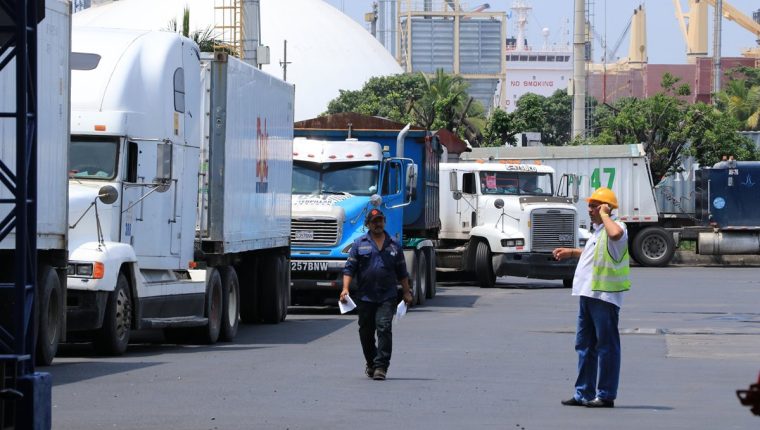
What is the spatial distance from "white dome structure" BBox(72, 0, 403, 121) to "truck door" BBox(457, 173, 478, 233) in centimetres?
11843

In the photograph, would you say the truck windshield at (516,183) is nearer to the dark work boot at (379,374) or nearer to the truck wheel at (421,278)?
the truck wheel at (421,278)

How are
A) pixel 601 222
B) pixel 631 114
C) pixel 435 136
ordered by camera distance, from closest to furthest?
pixel 601 222
pixel 435 136
pixel 631 114

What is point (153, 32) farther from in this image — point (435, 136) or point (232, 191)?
point (435, 136)

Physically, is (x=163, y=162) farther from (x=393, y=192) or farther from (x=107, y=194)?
(x=393, y=192)

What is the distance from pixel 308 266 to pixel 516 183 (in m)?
10.2

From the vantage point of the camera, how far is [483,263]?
113ft

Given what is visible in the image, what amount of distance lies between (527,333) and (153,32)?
6.69 meters

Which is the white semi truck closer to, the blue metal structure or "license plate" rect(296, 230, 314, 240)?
"license plate" rect(296, 230, 314, 240)

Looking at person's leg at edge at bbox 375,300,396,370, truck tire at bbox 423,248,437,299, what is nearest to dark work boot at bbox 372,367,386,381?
person's leg at edge at bbox 375,300,396,370

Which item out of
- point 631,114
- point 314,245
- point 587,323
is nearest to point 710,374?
point 587,323

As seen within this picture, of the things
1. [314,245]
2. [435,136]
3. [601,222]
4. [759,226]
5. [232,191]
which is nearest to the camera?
[601,222]

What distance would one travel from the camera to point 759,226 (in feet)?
149

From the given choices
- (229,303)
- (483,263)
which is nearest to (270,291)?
(229,303)

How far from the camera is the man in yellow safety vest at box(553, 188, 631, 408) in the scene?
12523 millimetres
